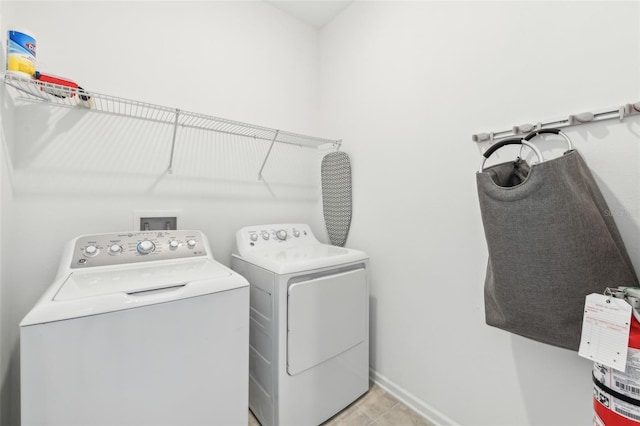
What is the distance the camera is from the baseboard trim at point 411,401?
1.46 metres

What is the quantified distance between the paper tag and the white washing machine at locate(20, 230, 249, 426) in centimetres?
118

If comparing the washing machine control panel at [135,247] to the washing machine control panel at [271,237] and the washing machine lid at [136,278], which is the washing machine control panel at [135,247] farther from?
the washing machine control panel at [271,237]

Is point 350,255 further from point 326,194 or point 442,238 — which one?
point 326,194

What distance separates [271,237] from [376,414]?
1310 mm

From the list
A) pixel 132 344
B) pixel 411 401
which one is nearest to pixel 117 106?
pixel 132 344

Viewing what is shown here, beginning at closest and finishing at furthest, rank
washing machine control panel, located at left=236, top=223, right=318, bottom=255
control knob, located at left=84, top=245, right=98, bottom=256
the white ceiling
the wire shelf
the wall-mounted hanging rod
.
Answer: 1. the wall-mounted hanging rod
2. the wire shelf
3. control knob, located at left=84, top=245, right=98, bottom=256
4. washing machine control panel, located at left=236, top=223, right=318, bottom=255
5. the white ceiling

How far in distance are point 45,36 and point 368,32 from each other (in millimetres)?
1935

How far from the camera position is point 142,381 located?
0.91 meters

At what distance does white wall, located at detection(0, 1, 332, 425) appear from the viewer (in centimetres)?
127

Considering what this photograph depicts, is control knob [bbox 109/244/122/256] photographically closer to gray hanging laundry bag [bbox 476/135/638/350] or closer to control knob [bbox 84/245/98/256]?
control knob [bbox 84/245/98/256]

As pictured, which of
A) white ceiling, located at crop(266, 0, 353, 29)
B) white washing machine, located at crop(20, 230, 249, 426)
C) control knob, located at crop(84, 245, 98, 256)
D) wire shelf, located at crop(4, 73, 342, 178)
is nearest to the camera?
white washing machine, located at crop(20, 230, 249, 426)

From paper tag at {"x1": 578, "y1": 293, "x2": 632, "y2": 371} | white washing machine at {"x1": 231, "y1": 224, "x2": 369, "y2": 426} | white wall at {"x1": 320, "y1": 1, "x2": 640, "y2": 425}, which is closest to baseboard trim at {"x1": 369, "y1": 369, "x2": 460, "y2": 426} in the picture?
white wall at {"x1": 320, "y1": 1, "x2": 640, "y2": 425}

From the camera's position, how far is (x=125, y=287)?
96 centimetres

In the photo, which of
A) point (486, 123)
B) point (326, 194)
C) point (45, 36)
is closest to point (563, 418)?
point (486, 123)
